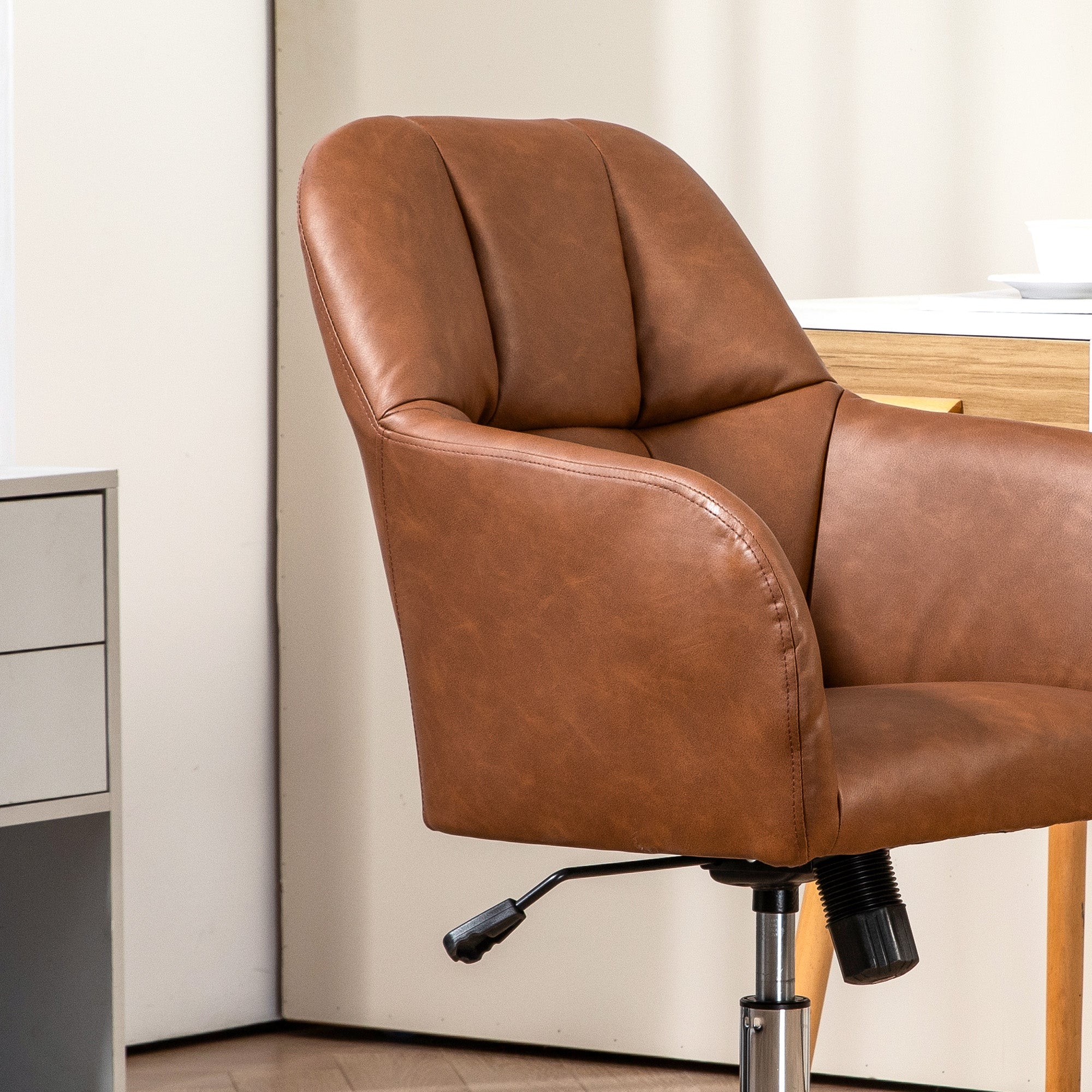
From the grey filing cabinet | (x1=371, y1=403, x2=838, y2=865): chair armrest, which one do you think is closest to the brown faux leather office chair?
(x1=371, y1=403, x2=838, y2=865): chair armrest

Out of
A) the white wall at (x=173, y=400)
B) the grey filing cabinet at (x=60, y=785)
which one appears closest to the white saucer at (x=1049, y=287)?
the grey filing cabinet at (x=60, y=785)

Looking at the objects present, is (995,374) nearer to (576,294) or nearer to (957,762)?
(576,294)

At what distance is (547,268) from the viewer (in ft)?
5.47

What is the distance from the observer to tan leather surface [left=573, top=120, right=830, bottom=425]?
1.75 metres

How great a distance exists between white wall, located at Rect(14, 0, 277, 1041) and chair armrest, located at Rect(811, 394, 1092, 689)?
98 centimetres

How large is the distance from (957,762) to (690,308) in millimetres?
601

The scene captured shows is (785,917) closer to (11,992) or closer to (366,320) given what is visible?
(366,320)

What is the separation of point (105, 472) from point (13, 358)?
0.60 m

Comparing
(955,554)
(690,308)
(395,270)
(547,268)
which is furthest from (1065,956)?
(395,270)

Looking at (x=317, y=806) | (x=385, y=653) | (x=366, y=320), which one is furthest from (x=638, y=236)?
(x=317, y=806)

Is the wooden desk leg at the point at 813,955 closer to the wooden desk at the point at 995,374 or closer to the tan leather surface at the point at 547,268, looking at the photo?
the wooden desk at the point at 995,374

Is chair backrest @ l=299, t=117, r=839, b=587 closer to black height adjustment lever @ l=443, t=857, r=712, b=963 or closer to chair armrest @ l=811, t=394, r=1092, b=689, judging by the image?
chair armrest @ l=811, t=394, r=1092, b=689

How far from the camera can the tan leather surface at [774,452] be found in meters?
1.71

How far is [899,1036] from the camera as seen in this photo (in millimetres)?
2303
